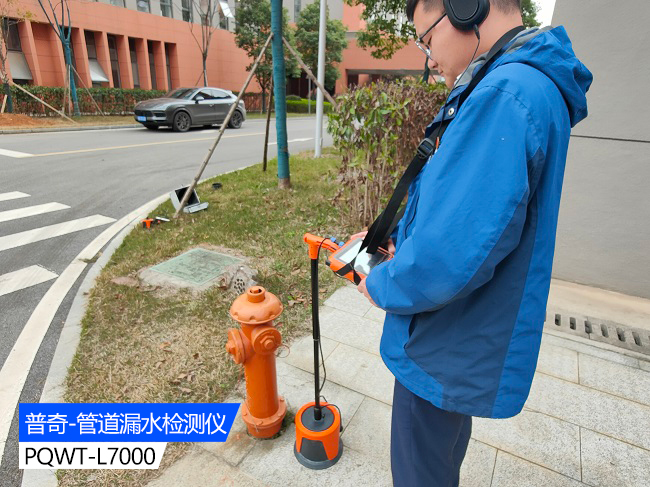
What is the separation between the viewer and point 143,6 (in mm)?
26109

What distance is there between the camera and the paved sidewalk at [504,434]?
2158 mm

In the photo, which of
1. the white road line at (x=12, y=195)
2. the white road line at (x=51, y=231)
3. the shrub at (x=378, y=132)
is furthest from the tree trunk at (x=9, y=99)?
the shrub at (x=378, y=132)

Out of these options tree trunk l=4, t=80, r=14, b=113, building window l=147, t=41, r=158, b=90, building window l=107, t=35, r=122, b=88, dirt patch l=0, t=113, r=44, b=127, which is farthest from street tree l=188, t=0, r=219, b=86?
dirt patch l=0, t=113, r=44, b=127

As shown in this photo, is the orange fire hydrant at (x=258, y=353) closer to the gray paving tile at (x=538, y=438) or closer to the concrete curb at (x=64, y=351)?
the concrete curb at (x=64, y=351)

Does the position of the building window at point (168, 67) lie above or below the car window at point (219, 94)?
above

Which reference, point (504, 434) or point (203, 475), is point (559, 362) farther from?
point (203, 475)

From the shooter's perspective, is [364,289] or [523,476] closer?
[364,289]

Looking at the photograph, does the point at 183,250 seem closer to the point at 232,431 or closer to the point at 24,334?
the point at 24,334

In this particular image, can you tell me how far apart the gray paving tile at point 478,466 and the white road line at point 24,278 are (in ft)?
13.8

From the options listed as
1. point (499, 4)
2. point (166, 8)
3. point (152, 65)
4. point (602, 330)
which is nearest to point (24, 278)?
point (499, 4)

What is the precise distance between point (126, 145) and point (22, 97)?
29.5ft

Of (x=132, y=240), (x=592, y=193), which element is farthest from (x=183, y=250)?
(x=592, y=193)

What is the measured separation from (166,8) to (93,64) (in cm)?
660

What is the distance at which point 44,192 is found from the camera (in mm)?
7164
